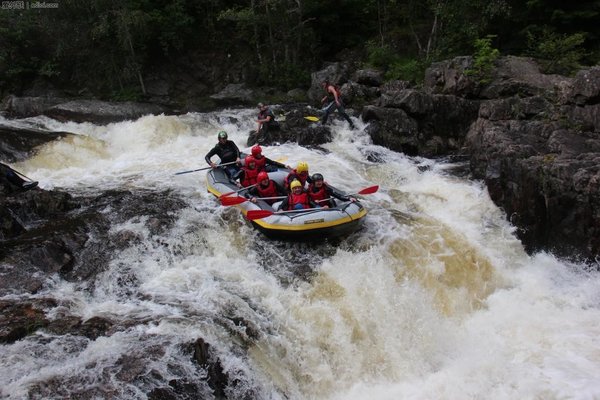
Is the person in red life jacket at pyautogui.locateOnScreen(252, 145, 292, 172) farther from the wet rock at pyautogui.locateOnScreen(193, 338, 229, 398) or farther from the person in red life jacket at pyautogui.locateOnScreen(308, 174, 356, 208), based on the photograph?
the wet rock at pyautogui.locateOnScreen(193, 338, 229, 398)

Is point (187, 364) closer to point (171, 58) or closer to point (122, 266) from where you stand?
point (122, 266)

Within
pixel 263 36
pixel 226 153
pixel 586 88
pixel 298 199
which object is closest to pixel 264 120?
pixel 226 153

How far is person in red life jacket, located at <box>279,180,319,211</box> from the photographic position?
23.8 ft

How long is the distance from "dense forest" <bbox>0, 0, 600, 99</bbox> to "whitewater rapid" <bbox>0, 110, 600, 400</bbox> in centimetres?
759

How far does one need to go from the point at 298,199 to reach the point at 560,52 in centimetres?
934

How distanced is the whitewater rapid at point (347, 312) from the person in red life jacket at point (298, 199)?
2.11ft

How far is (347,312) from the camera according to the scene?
594 cm

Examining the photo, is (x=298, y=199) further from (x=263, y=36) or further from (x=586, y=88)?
(x=263, y=36)

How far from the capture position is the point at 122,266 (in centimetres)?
629

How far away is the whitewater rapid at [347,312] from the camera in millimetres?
4656

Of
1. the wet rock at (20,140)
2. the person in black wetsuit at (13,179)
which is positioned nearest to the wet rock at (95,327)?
the person in black wetsuit at (13,179)

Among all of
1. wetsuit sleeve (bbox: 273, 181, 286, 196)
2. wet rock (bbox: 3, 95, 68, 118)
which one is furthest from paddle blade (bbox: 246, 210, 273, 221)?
wet rock (bbox: 3, 95, 68, 118)

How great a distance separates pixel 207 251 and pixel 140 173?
13.6 feet

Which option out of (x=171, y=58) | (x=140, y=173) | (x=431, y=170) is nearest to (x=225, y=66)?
(x=171, y=58)
